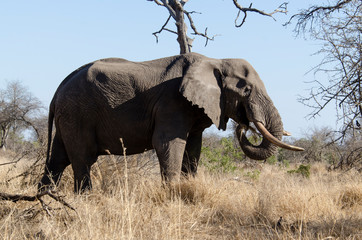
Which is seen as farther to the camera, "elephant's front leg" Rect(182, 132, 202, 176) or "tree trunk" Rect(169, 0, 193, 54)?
"tree trunk" Rect(169, 0, 193, 54)

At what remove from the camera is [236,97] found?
6.97 meters

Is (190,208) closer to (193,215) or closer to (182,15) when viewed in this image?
(193,215)

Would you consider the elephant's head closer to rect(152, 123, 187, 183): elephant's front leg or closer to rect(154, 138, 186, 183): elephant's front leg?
rect(152, 123, 187, 183): elephant's front leg

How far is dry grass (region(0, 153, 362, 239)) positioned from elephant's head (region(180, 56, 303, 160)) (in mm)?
819

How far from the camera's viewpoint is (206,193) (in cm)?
586

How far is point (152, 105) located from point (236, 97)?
1211 millimetres

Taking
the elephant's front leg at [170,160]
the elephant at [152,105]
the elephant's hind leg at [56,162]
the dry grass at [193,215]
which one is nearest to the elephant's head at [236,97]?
the elephant at [152,105]

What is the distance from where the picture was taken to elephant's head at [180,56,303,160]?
6691 mm

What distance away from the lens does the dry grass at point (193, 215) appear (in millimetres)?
4109

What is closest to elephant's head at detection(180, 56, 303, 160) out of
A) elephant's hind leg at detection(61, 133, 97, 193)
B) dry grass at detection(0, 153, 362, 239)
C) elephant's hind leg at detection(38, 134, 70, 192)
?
dry grass at detection(0, 153, 362, 239)

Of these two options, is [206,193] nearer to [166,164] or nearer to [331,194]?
[166,164]

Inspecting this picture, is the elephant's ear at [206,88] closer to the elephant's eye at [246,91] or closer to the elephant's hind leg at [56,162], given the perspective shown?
the elephant's eye at [246,91]

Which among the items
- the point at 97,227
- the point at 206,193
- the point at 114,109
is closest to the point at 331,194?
Answer: the point at 206,193

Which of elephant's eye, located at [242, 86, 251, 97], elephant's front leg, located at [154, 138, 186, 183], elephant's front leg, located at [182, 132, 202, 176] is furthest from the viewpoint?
elephant's front leg, located at [182, 132, 202, 176]
